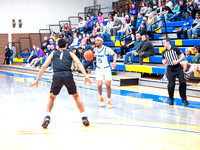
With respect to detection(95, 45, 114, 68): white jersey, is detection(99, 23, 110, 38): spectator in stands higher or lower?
higher

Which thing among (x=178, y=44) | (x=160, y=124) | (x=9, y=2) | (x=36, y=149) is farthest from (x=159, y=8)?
(x=9, y=2)

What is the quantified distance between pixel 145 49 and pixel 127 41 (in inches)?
91.6

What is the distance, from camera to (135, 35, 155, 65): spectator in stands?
13347 millimetres

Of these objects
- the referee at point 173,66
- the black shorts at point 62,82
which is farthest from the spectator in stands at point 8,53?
the black shorts at point 62,82

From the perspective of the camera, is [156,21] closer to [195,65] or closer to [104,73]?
[195,65]

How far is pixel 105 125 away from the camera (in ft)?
21.2

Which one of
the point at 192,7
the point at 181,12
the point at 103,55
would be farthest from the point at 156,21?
the point at 103,55

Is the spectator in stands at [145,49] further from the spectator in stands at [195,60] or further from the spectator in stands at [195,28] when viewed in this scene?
the spectator in stands at [195,60]

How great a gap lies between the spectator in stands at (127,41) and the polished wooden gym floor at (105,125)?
16.2 feet

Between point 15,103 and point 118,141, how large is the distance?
15.9ft

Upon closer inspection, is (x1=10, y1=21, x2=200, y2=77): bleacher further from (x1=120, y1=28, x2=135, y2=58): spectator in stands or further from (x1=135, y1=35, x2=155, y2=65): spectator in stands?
(x1=120, y1=28, x2=135, y2=58): spectator in stands

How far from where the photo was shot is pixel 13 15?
26.5 m

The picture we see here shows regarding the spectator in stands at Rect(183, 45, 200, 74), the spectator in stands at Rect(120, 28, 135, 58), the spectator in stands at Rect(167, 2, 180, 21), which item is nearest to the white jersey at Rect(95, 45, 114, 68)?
the spectator in stands at Rect(183, 45, 200, 74)

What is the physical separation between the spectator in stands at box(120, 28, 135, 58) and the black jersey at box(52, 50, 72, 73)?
8905mm
